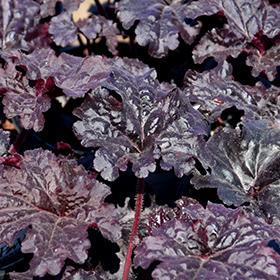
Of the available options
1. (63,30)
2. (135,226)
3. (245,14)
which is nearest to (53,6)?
(63,30)

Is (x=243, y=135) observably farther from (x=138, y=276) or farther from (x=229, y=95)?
(x=138, y=276)

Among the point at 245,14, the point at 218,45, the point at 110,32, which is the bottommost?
the point at 110,32

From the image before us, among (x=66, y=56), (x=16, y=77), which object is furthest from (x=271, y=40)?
(x=16, y=77)

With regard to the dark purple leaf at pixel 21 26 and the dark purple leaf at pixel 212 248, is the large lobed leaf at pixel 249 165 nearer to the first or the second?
the dark purple leaf at pixel 212 248

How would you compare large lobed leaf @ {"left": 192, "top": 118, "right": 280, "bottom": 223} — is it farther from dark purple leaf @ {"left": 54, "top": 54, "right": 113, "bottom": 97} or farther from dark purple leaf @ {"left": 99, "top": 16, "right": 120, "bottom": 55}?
dark purple leaf @ {"left": 99, "top": 16, "right": 120, "bottom": 55}

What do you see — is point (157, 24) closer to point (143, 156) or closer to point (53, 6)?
point (53, 6)

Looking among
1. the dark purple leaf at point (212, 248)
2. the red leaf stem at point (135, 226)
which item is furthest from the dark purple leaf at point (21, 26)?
the dark purple leaf at point (212, 248)
